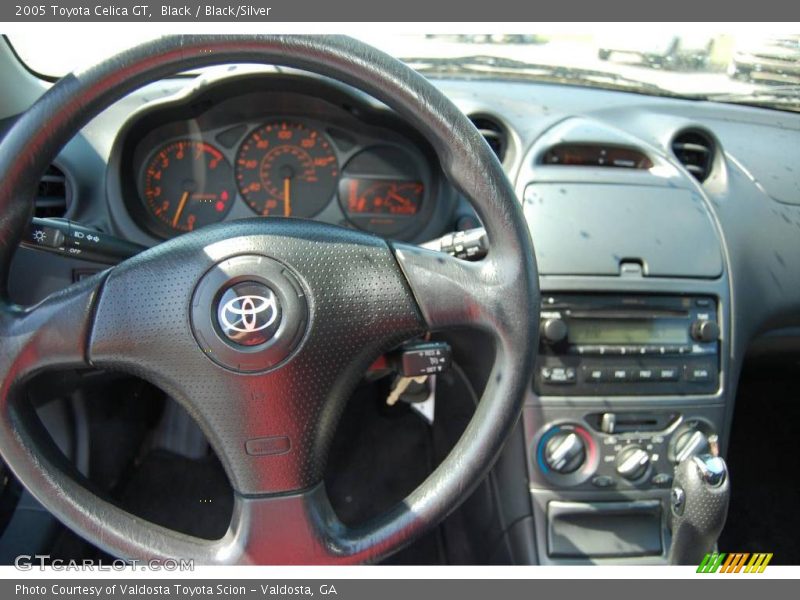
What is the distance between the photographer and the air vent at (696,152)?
5.73 ft

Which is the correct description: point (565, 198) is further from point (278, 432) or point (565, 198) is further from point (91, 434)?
point (91, 434)

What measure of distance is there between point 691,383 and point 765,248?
1.39 feet

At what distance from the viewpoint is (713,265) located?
1.57m

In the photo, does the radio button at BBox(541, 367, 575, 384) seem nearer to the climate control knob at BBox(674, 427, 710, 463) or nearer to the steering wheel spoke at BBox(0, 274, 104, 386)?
the climate control knob at BBox(674, 427, 710, 463)

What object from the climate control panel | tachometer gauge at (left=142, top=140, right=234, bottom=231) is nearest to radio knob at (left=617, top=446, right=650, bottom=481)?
the climate control panel

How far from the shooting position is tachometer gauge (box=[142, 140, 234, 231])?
5.36ft

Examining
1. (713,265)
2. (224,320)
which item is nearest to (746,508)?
(713,265)

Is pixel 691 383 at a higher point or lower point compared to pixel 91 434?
higher

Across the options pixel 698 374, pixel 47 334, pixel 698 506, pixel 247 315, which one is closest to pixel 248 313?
pixel 247 315

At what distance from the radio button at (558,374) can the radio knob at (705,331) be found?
293mm

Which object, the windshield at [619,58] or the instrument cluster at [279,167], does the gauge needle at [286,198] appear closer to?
the instrument cluster at [279,167]

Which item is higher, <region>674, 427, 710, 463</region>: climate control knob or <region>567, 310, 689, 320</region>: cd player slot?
<region>567, 310, 689, 320</region>: cd player slot

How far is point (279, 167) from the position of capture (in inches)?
65.2

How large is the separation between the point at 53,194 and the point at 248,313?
83cm
